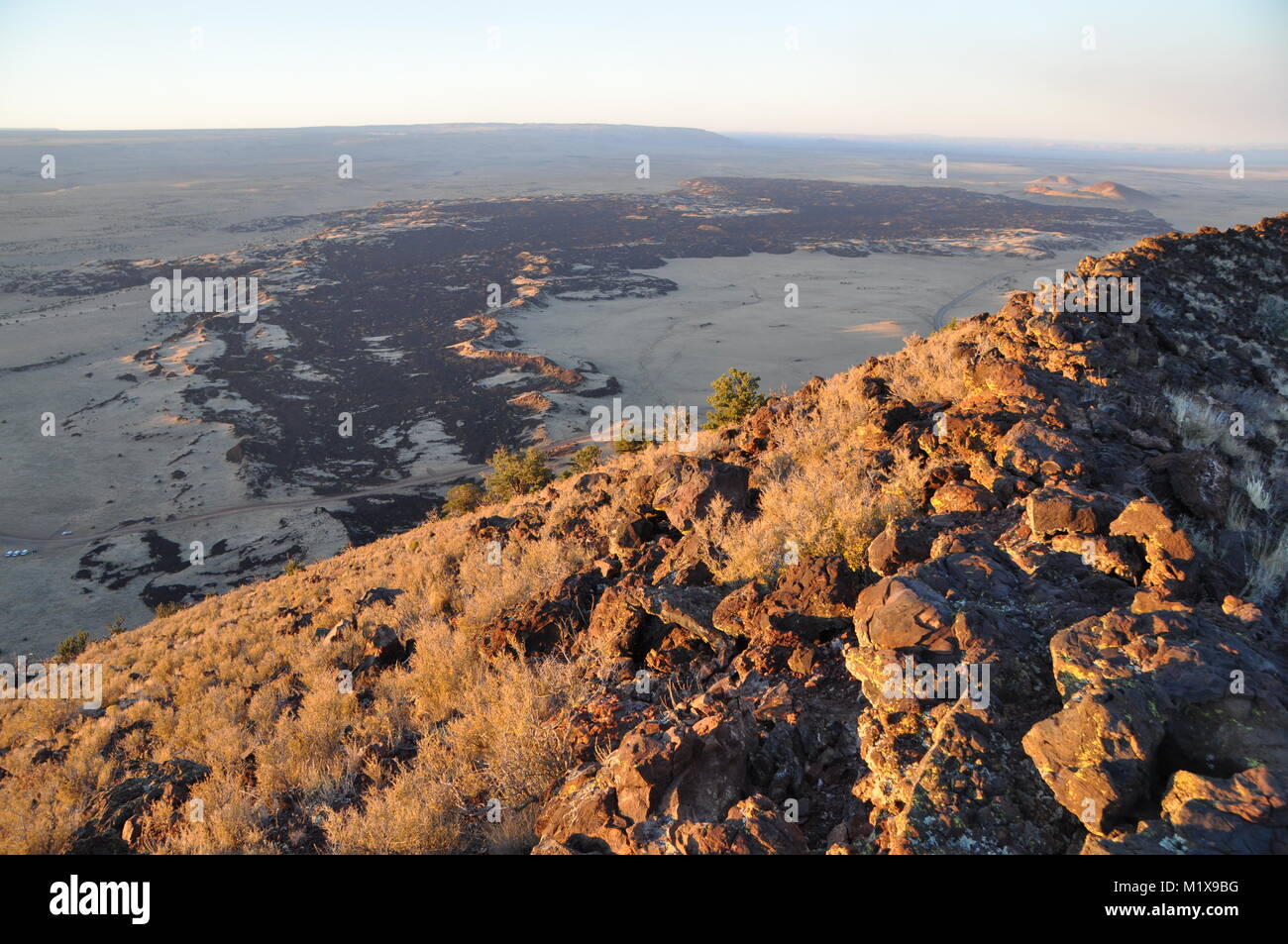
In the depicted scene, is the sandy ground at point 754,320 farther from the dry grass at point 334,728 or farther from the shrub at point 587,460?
the dry grass at point 334,728

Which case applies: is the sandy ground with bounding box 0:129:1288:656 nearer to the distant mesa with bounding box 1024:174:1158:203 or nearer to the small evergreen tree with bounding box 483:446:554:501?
the distant mesa with bounding box 1024:174:1158:203

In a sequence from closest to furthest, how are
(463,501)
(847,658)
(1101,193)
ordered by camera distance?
(847,658), (463,501), (1101,193)

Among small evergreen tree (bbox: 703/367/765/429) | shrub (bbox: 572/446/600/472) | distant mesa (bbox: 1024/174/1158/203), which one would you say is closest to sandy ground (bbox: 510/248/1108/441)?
shrub (bbox: 572/446/600/472)

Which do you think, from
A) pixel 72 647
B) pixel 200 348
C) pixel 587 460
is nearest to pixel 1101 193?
pixel 587 460

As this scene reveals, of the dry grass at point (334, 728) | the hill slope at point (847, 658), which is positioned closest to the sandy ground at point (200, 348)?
the hill slope at point (847, 658)

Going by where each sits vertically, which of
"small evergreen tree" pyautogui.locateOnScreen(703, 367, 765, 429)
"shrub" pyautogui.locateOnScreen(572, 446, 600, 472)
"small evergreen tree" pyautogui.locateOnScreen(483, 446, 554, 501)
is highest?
"small evergreen tree" pyautogui.locateOnScreen(703, 367, 765, 429)

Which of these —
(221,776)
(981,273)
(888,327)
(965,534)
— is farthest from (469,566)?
(981,273)

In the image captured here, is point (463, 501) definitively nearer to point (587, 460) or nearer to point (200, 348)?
point (587, 460)
